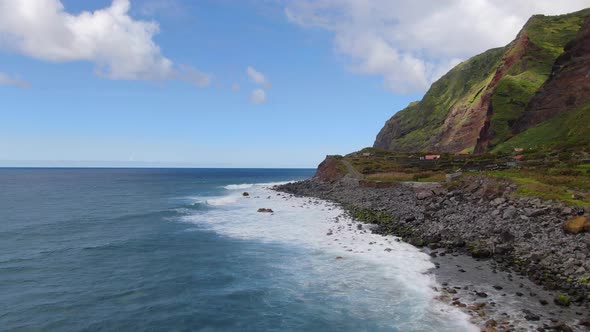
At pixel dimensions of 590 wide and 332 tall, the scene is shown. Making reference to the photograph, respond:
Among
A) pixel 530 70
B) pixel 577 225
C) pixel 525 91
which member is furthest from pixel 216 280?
pixel 530 70

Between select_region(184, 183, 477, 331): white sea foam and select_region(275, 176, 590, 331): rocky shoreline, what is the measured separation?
1.35 m

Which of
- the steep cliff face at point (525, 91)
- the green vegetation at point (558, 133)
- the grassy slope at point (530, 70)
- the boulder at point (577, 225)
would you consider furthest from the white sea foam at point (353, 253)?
the grassy slope at point (530, 70)

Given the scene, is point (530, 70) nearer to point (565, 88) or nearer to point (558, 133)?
point (565, 88)

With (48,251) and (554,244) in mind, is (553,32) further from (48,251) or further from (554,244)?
(48,251)

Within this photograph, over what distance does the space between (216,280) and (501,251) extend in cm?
2081

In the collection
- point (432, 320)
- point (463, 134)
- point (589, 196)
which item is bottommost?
point (432, 320)

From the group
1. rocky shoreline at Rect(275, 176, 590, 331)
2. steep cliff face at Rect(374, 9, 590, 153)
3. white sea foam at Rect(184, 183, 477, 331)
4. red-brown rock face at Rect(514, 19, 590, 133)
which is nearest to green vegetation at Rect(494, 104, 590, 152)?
red-brown rock face at Rect(514, 19, 590, 133)

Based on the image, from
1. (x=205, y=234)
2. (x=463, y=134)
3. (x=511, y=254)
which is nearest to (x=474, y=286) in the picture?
(x=511, y=254)

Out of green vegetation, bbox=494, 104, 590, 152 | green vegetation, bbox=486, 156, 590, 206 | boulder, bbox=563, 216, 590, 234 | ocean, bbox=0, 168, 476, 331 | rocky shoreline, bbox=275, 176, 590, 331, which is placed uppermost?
green vegetation, bbox=494, 104, 590, 152

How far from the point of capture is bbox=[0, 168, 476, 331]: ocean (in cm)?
1906

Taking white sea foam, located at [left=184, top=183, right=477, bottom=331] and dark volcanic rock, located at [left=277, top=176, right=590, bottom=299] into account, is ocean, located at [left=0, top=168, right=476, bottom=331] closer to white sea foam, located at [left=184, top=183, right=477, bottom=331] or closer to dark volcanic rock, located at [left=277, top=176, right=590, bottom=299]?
white sea foam, located at [left=184, top=183, right=477, bottom=331]

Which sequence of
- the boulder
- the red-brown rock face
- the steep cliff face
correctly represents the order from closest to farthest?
1. the boulder
2. the red-brown rock face
3. the steep cliff face

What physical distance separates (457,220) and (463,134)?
113784 millimetres

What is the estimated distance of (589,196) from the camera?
107ft
